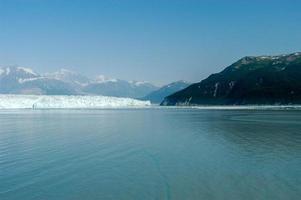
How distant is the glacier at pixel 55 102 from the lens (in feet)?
479

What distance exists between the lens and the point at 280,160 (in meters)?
20.3

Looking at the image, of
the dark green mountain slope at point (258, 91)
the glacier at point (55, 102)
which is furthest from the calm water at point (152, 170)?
the dark green mountain slope at point (258, 91)

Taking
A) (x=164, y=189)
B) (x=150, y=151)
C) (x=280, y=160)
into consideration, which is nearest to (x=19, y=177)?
(x=164, y=189)

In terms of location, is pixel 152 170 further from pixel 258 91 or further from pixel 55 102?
pixel 258 91

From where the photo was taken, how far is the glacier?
5750 inches

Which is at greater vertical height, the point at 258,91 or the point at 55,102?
the point at 258,91

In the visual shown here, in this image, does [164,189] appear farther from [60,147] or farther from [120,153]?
[60,147]

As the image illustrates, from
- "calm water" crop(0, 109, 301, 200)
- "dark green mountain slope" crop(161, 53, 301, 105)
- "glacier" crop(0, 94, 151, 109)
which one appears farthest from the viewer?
"dark green mountain slope" crop(161, 53, 301, 105)

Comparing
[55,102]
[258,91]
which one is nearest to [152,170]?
[55,102]

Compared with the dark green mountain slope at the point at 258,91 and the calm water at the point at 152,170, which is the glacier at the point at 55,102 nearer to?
the dark green mountain slope at the point at 258,91

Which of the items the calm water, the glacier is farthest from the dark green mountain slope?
the calm water

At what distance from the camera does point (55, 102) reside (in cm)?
15712

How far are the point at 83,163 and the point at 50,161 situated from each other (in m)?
1.76

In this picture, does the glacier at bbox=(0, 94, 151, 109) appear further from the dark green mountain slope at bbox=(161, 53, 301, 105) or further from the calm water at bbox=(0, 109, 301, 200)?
the calm water at bbox=(0, 109, 301, 200)
